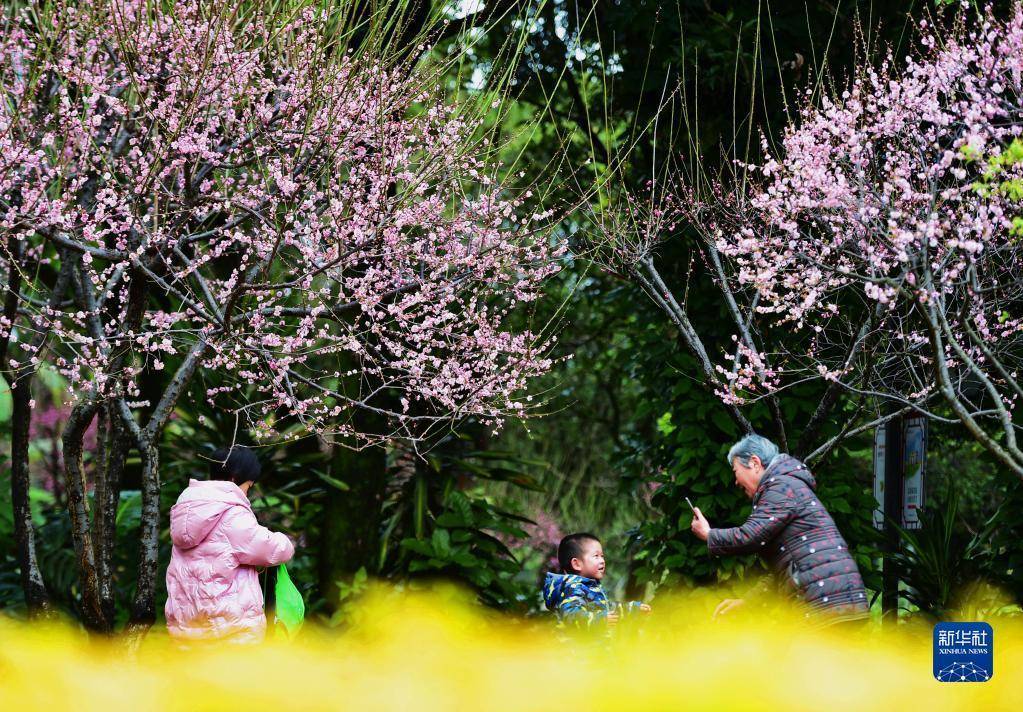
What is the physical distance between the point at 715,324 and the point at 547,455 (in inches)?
289

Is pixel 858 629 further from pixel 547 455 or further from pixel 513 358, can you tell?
pixel 547 455

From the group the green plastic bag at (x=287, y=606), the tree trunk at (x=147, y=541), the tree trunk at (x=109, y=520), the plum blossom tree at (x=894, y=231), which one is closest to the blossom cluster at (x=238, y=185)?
the tree trunk at (x=109, y=520)

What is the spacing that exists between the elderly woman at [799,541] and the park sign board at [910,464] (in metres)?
2.32

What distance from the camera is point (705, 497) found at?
7.55 metres

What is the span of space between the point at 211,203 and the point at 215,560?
2394 millimetres

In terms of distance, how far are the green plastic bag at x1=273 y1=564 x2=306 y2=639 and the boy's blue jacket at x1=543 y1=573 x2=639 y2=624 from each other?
1202mm

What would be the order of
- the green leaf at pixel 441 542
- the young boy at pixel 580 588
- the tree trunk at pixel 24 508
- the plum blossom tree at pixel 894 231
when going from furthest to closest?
the green leaf at pixel 441 542 < the tree trunk at pixel 24 508 < the plum blossom tree at pixel 894 231 < the young boy at pixel 580 588

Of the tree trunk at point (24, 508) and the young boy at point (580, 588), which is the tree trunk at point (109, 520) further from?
the young boy at point (580, 588)

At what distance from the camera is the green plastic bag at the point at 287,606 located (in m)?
5.05

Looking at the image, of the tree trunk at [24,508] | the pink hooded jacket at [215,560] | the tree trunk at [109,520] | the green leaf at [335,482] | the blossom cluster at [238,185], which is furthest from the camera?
the green leaf at [335,482]

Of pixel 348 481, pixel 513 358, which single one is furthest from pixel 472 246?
pixel 348 481

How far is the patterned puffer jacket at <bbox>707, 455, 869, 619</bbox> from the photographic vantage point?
4586mm

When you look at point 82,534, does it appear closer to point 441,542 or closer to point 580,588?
point 441,542

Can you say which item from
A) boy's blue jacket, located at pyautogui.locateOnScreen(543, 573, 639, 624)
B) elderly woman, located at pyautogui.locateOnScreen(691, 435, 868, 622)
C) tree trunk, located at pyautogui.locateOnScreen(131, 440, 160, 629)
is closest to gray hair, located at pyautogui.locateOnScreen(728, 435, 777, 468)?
elderly woman, located at pyautogui.locateOnScreen(691, 435, 868, 622)
